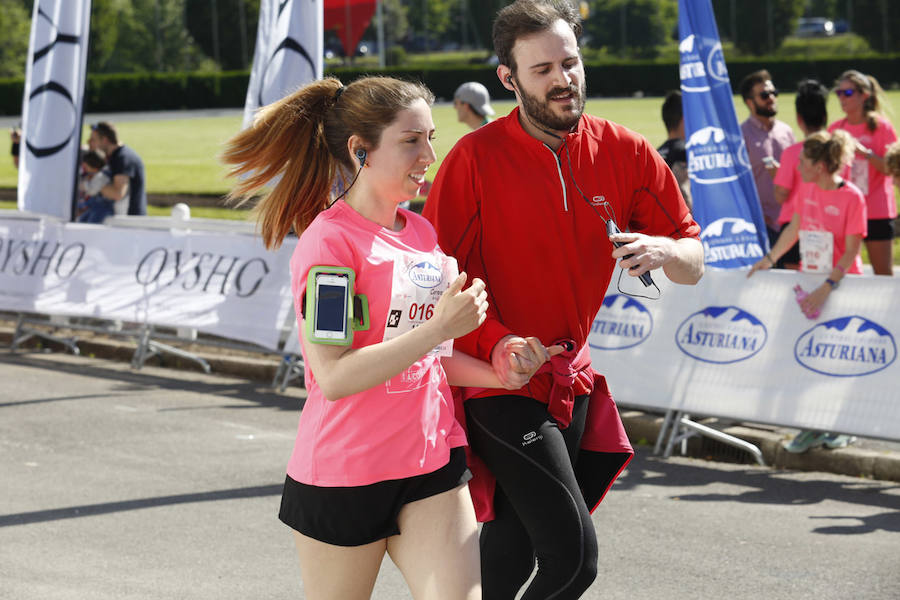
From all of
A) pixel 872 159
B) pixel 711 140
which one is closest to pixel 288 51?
pixel 711 140

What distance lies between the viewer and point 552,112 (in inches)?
138

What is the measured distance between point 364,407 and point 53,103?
10.2 meters

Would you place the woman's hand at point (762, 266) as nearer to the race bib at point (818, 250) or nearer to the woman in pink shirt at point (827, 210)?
the woman in pink shirt at point (827, 210)

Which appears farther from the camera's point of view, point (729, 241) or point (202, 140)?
point (202, 140)

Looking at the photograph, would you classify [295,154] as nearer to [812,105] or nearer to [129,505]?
[129,505]

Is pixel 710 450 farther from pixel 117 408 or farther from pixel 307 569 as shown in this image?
pixel 307 569

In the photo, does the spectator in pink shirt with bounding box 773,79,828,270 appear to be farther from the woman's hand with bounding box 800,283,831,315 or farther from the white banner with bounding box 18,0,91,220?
the white banner with bounding box 18,0,91,220

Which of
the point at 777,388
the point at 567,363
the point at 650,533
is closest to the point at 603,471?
the point at 567,363

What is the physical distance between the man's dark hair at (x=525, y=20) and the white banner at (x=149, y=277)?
6522 mm

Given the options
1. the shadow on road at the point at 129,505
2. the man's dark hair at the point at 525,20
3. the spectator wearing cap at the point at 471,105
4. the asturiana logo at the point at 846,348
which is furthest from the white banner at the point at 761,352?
the man's dark hair at the point at 525,20

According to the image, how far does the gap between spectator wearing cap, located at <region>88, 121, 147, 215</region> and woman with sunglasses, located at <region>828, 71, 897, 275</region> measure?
6584 mm

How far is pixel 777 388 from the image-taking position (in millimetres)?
7621

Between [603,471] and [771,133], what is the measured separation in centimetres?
672

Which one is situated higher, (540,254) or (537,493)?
(540,254)
